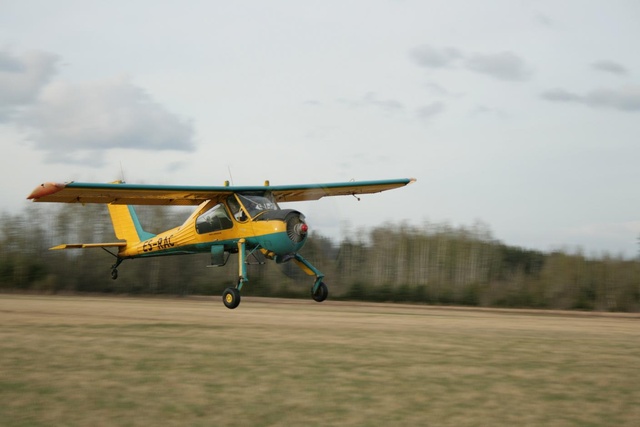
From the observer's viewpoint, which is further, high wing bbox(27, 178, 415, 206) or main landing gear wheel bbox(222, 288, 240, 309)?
main landing gear wheel bbox(222, 288, 240, 309)

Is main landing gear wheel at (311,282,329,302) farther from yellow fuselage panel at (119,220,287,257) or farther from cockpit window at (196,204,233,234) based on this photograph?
cockpit window at (196,204,233,234)

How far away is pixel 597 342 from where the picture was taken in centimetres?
1228

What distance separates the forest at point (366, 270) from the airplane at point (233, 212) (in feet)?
39.8

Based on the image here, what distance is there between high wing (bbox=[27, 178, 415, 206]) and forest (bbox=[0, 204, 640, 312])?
1166 cm

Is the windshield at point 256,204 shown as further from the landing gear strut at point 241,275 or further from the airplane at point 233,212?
the landing gear strut at point 241,275

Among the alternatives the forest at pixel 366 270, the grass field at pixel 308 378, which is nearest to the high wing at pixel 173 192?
the grass field at pixel 308 378

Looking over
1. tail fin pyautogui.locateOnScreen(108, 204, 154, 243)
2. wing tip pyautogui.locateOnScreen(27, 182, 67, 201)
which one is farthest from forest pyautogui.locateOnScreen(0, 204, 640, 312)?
wing tip pyautogui.locateOnScreen(27, 182, 67, 201)

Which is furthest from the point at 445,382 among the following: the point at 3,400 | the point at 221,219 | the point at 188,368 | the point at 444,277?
the point at 444,277

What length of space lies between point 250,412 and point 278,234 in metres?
10.8

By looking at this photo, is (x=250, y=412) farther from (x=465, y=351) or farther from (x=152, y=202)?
(x=152, y=202)

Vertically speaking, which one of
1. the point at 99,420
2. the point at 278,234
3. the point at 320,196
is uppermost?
the point at 320,196

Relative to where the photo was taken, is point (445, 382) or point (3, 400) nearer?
point (3, 400)

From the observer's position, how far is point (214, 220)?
781 inches

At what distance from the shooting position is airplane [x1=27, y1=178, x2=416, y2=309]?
18.0 metres
